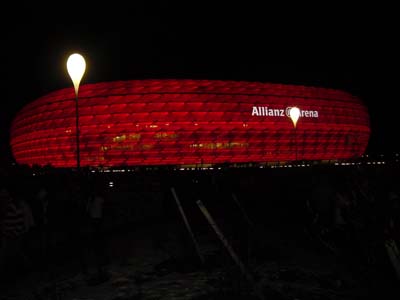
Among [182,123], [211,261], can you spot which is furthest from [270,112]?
[211,261]

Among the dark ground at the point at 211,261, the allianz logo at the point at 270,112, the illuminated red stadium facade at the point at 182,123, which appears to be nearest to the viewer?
the dark ground at the point at 211,261

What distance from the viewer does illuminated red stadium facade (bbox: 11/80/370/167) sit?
3812cm

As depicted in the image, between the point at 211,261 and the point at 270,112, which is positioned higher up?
the point at 270,112

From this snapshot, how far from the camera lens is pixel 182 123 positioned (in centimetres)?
3797

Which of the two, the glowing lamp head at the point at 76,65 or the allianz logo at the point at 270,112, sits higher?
the allianz logo at the point at 270,112

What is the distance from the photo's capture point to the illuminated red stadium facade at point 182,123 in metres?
38.1

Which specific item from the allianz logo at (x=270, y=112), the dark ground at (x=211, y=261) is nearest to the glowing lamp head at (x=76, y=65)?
the dark ground at (x=211, y=261)

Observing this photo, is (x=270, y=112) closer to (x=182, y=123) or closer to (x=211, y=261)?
(x=182, y=123)

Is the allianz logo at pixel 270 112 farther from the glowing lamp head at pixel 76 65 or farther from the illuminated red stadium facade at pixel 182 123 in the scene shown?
the glowing lamp head at pixel 76 65

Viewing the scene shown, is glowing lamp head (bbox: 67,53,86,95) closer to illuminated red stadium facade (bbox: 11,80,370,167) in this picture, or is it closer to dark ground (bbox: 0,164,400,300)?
dark ground (bbox: 0,164,400,300)

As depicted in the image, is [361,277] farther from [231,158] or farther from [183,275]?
[231,158]

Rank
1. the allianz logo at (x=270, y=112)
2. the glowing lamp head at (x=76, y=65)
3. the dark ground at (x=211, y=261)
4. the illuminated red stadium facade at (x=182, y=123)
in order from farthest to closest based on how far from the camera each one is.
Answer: the allianz logo at (x=270, y=112)
the illuminated red stadium facade at (x=182, y=123)
the glowing lamp head at (x=76, y=65)
the dark ground at (x=211, y=261)

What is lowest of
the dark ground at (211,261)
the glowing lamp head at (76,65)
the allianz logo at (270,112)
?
the dark ground at (211,261)

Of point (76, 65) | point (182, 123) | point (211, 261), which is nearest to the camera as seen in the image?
point (211, 261)
